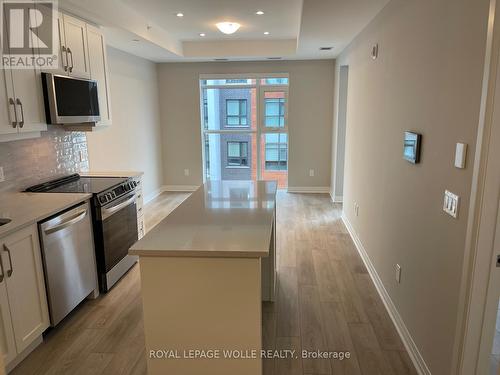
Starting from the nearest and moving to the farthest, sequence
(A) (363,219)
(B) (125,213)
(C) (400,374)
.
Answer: (C) (400,374) < (B) (125,213) < (A) (363,219)

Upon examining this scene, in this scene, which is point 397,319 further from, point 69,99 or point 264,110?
point 264,110

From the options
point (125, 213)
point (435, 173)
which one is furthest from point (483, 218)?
point (125, 213)

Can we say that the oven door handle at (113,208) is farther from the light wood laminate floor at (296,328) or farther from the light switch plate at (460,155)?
the light switch plate at (460,155)

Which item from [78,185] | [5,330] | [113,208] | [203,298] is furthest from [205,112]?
[203,298]

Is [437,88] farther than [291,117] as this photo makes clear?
No

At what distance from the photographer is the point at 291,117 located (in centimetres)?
684

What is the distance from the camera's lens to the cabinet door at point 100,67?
3.56 meters

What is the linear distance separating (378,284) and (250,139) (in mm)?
4474

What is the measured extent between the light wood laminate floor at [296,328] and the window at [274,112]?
3.55 metres

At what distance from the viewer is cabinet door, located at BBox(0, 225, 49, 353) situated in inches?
85.7

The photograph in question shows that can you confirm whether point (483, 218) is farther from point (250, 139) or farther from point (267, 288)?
point (250, 139)

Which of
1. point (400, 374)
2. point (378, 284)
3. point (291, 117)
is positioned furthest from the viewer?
point (291, 117)

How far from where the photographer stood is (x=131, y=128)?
226 inches

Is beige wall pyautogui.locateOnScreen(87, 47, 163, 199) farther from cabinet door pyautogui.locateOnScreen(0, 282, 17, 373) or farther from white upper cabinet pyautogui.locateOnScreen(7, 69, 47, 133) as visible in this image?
cabinet door pyautogui.locateOnScreen(0, 282, 17, 373)
